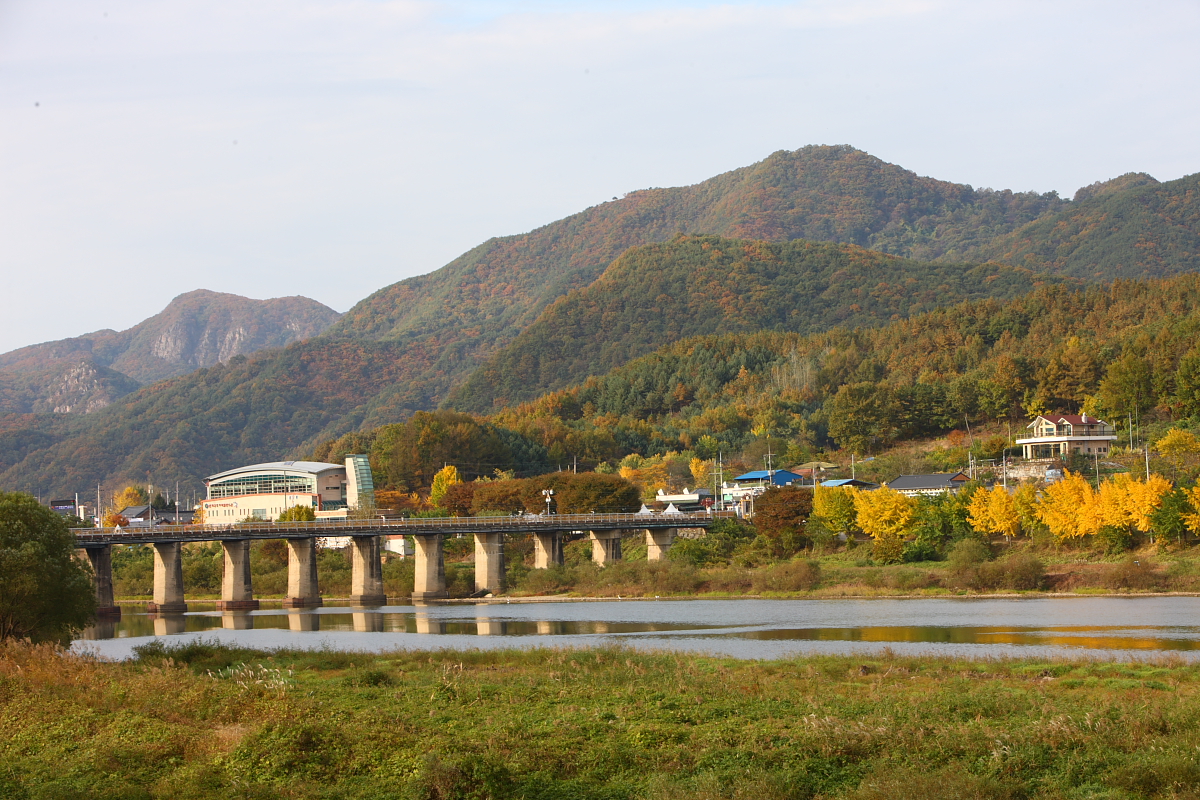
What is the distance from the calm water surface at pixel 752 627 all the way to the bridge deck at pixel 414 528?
Answer: 1017cm

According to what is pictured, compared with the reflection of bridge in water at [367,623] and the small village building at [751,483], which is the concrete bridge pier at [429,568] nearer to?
the reflection of bridge in water at [367,623]

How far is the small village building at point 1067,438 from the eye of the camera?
108125 mm

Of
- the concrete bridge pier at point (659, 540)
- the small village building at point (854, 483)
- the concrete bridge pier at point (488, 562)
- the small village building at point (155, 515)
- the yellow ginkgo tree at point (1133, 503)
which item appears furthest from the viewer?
the small village building at point (155, 515)

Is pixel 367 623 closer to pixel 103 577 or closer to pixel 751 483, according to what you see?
pixel 103 577

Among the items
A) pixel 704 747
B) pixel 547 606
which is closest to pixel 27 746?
pixel 704 747

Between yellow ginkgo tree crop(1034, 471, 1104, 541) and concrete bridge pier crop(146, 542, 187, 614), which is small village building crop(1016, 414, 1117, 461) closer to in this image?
yellow ginkgo tree crop(1034, 471, 1104, 541)

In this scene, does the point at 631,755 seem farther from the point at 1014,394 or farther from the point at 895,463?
the point at 1014,394

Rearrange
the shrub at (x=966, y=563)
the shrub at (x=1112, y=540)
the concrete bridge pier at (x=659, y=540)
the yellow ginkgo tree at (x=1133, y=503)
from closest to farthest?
the shrub at (x=966, y=563) < the yellow ginkgo tree at (x=1133, y=503) < the shrub at (x=1112, y=540) < the concrete bridge pier at (x=659, y=540)

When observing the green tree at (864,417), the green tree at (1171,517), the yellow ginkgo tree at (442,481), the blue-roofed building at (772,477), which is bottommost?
the green tree at (1171,517)

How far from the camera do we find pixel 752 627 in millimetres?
59531

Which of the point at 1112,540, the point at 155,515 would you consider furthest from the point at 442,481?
the point at 1112,540

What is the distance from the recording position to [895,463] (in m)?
118

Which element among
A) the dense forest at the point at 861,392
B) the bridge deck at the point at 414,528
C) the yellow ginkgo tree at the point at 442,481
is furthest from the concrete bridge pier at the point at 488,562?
the dense forest at the point at 861,392

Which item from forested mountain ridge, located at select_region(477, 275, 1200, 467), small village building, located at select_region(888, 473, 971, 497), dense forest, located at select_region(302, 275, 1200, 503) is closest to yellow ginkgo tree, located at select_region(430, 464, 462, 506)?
dense forest, located at select_region(302, 275, 1200, 503)
